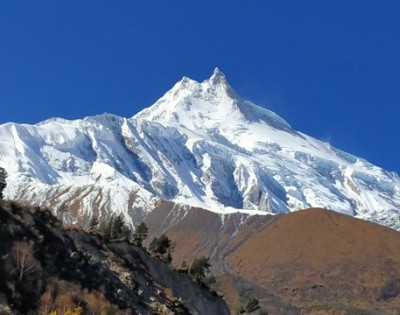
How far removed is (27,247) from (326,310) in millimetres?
165100

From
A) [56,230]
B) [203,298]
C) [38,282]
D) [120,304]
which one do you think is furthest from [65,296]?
[203,298]

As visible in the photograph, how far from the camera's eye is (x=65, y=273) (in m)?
40.9

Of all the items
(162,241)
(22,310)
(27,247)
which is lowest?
(22,310)

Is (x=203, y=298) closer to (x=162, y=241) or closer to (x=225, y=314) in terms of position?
(x=225, y=314)

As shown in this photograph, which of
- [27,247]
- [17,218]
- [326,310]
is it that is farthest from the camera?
[326,310]

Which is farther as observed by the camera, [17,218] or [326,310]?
[326,310]

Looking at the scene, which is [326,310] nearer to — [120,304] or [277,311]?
[277,311]

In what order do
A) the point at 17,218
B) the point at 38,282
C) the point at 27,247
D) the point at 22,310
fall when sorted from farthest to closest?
the point at 17,218 < the point at 27,247 < the point at 38,282 < the point at 22,310

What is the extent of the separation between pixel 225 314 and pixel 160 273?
1116 cm

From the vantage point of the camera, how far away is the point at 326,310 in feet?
641

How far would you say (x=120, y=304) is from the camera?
42719 millimetres

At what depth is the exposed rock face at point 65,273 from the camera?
3466 cm

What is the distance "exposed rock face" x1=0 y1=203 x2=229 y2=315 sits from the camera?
34656 millimetres

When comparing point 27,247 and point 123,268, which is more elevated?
point 123,268
